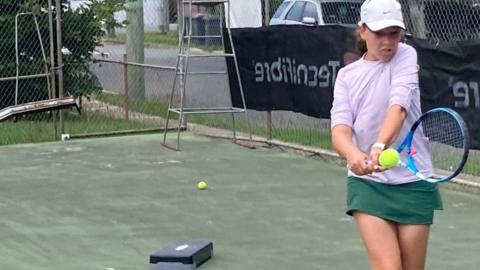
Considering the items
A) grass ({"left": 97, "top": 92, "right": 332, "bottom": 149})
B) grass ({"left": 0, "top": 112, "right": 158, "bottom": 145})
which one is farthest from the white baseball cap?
grass ({"left": 0, "top": 112, "right": 158, "bottom": 145})

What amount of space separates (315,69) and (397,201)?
21.8ft

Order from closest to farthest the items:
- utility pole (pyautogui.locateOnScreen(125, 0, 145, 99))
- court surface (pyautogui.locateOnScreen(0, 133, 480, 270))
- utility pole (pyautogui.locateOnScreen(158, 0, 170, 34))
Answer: court surface (pyautogui.locateOnScreen(0, 133, 480, 270)) → utility pole (pyautogui.locateOnScreen(125, 0, 145, 99)) → utility pole (pyautogui.locateOnScreen(158, 0, 170, 34))

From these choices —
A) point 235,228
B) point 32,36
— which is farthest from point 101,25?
point 235,228

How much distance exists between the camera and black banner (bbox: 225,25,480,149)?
8570mm

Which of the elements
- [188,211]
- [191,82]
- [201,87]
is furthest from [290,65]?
[191,82]

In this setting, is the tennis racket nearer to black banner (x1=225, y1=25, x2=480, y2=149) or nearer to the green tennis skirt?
the green tennis skirt

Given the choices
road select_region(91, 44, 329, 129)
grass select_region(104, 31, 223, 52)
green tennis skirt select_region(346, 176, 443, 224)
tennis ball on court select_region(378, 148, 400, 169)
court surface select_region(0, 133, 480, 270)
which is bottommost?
court surface select_region(0, 133, 480, 270)

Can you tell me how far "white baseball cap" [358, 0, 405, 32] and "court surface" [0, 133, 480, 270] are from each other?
2521 millimetres

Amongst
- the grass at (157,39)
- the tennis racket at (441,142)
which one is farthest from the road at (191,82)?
the tennis racket at (441,142)

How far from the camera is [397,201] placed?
4238mm

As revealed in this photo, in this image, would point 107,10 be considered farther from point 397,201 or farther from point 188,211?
point 397,201

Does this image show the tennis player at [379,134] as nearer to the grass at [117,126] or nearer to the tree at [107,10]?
the grass at [117,126]

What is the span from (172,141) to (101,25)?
332 centimetres

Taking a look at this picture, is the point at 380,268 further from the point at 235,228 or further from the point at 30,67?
the point at 30,67
